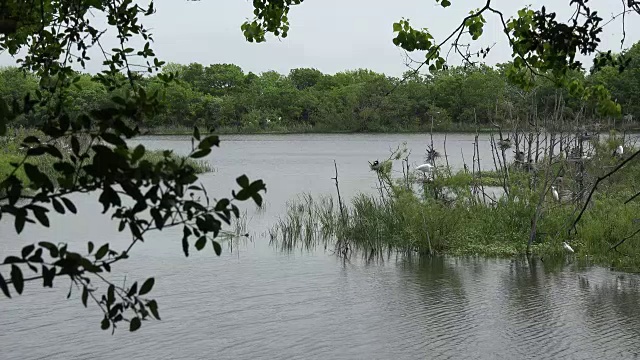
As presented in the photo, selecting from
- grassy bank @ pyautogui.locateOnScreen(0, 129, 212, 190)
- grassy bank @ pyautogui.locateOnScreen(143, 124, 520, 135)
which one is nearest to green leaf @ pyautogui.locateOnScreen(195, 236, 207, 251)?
grassy bank @ pyautogui.locateOnScreen(0, 129, 212, 190)

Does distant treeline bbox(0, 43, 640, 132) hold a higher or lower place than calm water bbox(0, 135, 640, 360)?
higher

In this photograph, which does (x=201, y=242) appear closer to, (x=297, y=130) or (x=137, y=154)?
(x=137, y=154)

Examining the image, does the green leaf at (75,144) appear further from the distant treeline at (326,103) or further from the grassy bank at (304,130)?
the grassy bank at (304,130)

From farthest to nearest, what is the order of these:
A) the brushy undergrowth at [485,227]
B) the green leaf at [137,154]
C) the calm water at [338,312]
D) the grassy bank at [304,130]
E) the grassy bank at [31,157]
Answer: the grassy bank at [304,130] → the grassy bank at [31,157] → the brushy undergrowth at [485,227] → the calm water at [338,312] → the green leaf at [137,154]

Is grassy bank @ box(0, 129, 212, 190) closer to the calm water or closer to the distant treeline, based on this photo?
the calm water

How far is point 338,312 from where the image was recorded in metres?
8.20

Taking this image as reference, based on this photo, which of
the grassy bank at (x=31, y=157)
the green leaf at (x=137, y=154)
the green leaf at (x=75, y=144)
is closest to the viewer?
the green leaf at (x=137, y=154)

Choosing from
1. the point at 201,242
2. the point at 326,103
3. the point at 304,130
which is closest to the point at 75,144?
the point at 201,242

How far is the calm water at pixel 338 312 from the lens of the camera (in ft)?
23.1

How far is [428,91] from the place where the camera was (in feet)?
196

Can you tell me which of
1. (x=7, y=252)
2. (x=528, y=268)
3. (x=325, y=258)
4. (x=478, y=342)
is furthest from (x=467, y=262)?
(x=7, y=252)

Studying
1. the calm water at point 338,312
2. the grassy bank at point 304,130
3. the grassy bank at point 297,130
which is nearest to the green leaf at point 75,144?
the calm water at point 338,312

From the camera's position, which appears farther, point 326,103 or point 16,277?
point 326,103

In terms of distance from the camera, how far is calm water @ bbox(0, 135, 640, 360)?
7035 mm
